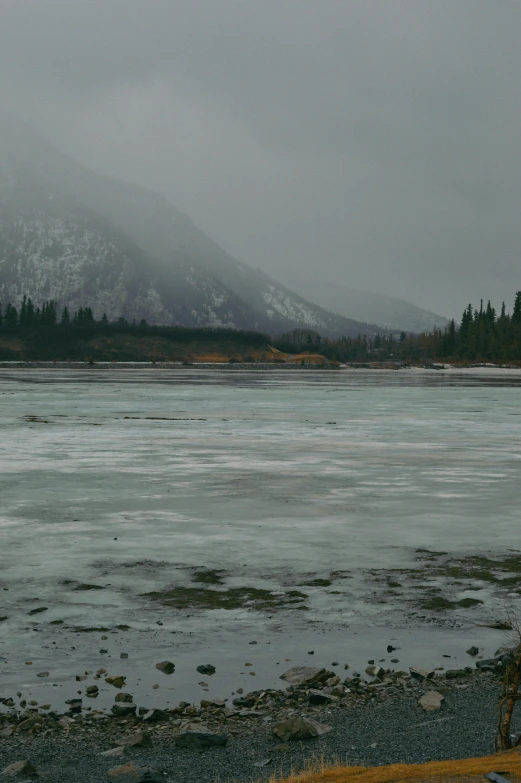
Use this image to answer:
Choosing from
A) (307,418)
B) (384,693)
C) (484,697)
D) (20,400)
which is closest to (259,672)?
(384,693)

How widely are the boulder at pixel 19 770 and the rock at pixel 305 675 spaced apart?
3.27 m

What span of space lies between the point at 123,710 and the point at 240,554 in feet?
24.1

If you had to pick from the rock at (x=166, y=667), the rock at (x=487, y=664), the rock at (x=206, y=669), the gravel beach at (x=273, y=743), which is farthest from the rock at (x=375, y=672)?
the rock at (x=166, y=667)

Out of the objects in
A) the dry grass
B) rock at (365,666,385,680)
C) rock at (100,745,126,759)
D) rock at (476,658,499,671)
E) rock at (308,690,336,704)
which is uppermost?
the dry grass

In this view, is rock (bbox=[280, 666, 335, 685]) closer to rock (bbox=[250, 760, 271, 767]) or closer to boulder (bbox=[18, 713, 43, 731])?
rock (bbox=[250, 760, 271, 767])

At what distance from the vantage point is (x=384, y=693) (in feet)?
31.7

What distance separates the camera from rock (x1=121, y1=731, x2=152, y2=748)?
831cm

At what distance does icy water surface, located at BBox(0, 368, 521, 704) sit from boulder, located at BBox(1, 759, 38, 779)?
1607 millimetres

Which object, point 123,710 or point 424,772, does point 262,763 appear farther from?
point 123,710

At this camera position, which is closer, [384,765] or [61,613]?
[384,765]

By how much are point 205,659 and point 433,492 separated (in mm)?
14298

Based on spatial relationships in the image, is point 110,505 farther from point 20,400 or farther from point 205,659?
point 20,400

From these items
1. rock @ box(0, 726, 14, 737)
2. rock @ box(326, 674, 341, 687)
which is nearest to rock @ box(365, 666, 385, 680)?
rock @ box(326, 674, 341, 687)

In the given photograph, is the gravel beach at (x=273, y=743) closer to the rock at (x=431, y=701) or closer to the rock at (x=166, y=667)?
the rock at (x=431, y=701)
